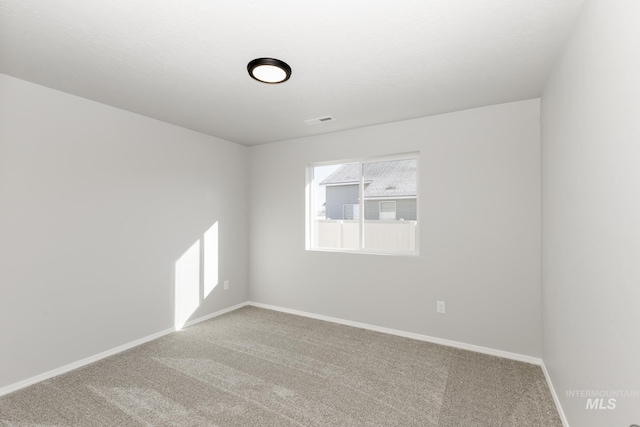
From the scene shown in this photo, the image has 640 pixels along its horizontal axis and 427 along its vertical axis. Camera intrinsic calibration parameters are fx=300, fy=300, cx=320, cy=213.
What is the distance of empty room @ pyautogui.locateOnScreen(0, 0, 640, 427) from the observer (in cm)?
162

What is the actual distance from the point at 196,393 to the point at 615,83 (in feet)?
10.3

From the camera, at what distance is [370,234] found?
388cm

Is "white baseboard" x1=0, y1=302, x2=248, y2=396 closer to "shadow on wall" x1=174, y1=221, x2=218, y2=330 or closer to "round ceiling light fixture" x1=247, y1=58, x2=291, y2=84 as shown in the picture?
"shadow on wall" x1=174, y1=221, x2=218, y2=330

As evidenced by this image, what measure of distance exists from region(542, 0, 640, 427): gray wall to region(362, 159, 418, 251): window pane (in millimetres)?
1484

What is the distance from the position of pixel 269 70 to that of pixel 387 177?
6.78ft

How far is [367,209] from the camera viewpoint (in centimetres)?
391

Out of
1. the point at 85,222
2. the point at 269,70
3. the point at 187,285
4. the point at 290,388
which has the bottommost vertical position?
the point at 290,388

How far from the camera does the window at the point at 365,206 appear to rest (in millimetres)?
3619

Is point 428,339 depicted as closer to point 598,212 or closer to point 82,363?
point 598,212

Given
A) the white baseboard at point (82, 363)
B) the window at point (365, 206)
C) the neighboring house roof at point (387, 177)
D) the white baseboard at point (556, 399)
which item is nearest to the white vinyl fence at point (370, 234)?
the window at point (365, 206)

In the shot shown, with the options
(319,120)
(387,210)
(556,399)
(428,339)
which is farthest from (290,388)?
(319,120)

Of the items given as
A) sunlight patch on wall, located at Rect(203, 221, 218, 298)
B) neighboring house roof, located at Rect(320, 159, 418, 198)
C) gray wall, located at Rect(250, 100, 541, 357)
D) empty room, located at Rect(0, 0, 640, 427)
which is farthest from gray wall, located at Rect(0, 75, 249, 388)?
neighboring house roof, located at Rect(320, 159, 418, 198)

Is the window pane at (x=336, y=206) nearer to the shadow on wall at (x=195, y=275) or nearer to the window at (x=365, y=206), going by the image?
the window at (x=365, y=206)

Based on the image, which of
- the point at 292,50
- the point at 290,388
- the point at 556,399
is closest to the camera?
the point at 292,50
